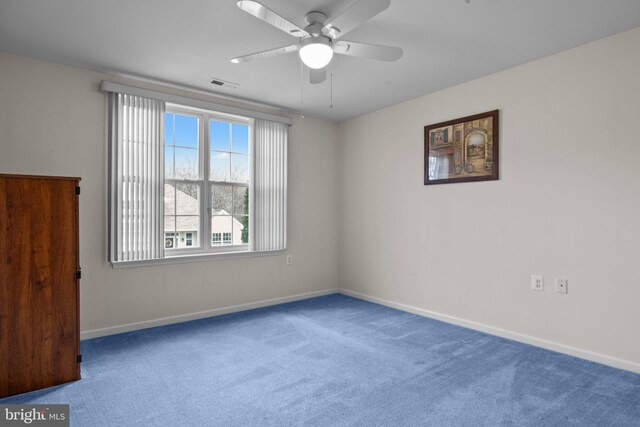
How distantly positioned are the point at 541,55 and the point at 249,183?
3209 mm

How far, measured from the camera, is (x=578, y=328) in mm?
2936

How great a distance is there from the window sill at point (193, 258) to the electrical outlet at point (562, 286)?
299 centimetres

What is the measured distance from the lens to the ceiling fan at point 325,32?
1984 mm

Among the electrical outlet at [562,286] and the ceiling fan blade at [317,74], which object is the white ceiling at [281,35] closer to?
the ceiling fan blade at [317,74]

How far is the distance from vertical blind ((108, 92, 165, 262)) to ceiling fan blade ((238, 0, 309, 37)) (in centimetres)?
206

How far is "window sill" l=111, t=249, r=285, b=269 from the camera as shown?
3515 millimetres

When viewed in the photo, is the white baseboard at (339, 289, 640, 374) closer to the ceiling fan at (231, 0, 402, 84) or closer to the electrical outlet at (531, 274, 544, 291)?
the electrical outlet at (531, 274, 544, 291)

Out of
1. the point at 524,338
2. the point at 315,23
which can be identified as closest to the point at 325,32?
the point at 315,23

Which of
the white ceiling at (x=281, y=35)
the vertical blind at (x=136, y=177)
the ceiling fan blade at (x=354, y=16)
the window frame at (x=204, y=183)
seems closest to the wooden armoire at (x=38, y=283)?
the vertical blind at (x=136, y=177)

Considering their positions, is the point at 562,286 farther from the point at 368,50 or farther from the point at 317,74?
the point at 317,74

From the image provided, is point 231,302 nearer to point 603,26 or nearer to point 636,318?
point 636,318

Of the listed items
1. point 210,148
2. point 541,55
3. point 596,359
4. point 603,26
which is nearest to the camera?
point 603,26

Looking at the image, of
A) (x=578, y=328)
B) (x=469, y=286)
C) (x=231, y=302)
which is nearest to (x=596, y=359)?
(x=578, y=328)

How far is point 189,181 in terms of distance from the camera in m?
4.00
